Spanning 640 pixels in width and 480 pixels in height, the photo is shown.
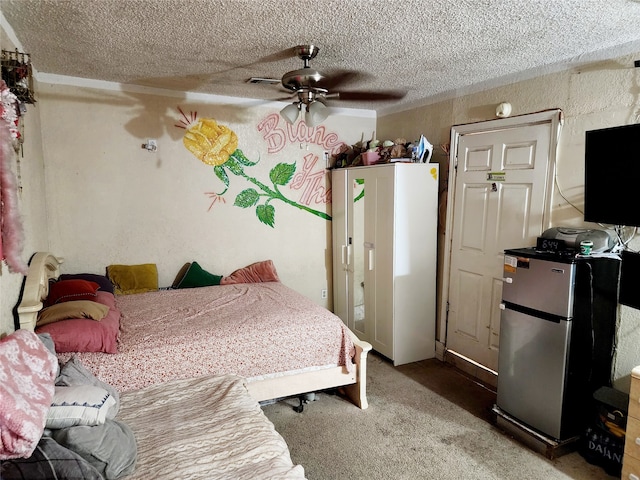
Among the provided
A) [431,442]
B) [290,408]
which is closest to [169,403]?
[290,408]

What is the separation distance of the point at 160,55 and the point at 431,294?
9.59 feet

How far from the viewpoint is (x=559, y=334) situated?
2223 millimetres

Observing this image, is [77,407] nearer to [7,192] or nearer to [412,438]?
[7,192]

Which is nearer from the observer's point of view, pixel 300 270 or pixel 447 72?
pixel 447 72

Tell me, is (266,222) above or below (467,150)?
below

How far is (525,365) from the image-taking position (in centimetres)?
243

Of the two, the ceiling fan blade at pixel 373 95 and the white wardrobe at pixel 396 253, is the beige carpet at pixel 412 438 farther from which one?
the ceiling fan blade at pixel 373 95

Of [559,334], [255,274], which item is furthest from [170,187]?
[559,334]

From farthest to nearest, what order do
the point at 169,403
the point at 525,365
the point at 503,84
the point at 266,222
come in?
the point at 266,222 < the point at 503,84 < the point at 525,365 < the point at 169,403

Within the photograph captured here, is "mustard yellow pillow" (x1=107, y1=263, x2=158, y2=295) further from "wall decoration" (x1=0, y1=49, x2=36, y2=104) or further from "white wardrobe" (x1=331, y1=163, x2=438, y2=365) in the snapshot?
"white wardrobe" (x1=331, y1=163, x2=438, y2=365)

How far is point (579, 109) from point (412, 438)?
94.0 inches

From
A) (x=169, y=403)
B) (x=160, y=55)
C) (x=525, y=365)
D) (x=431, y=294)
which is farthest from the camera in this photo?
(x=431, y=294)

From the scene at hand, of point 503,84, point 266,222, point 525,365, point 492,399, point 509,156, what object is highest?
point 503,84

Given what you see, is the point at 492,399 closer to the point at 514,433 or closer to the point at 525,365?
the point at 514,433
